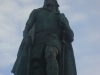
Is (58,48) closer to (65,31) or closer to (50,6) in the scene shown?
(65,31)

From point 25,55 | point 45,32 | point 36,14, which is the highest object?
point 36,14

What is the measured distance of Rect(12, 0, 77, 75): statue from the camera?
1256 centimetres

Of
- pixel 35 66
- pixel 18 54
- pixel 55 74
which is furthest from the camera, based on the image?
pixel 18 54

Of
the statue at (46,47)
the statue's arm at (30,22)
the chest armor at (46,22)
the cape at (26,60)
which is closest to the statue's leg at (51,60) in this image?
the statue at (46,47)

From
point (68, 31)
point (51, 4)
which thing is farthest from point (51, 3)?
point (68, 31)

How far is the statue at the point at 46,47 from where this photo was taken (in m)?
12.6

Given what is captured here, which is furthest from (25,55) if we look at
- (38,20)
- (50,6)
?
(50,6)

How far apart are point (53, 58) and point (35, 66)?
782 millimetres

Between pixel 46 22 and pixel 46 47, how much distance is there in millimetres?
1171

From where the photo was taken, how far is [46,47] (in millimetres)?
12789

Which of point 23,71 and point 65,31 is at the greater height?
point 65,31

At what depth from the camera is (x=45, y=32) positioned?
521 inches

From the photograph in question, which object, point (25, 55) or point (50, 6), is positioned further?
point (50, 6)

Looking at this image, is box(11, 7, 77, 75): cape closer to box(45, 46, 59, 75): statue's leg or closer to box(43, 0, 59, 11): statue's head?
box(45, 46, 59, 75): statue's leg
